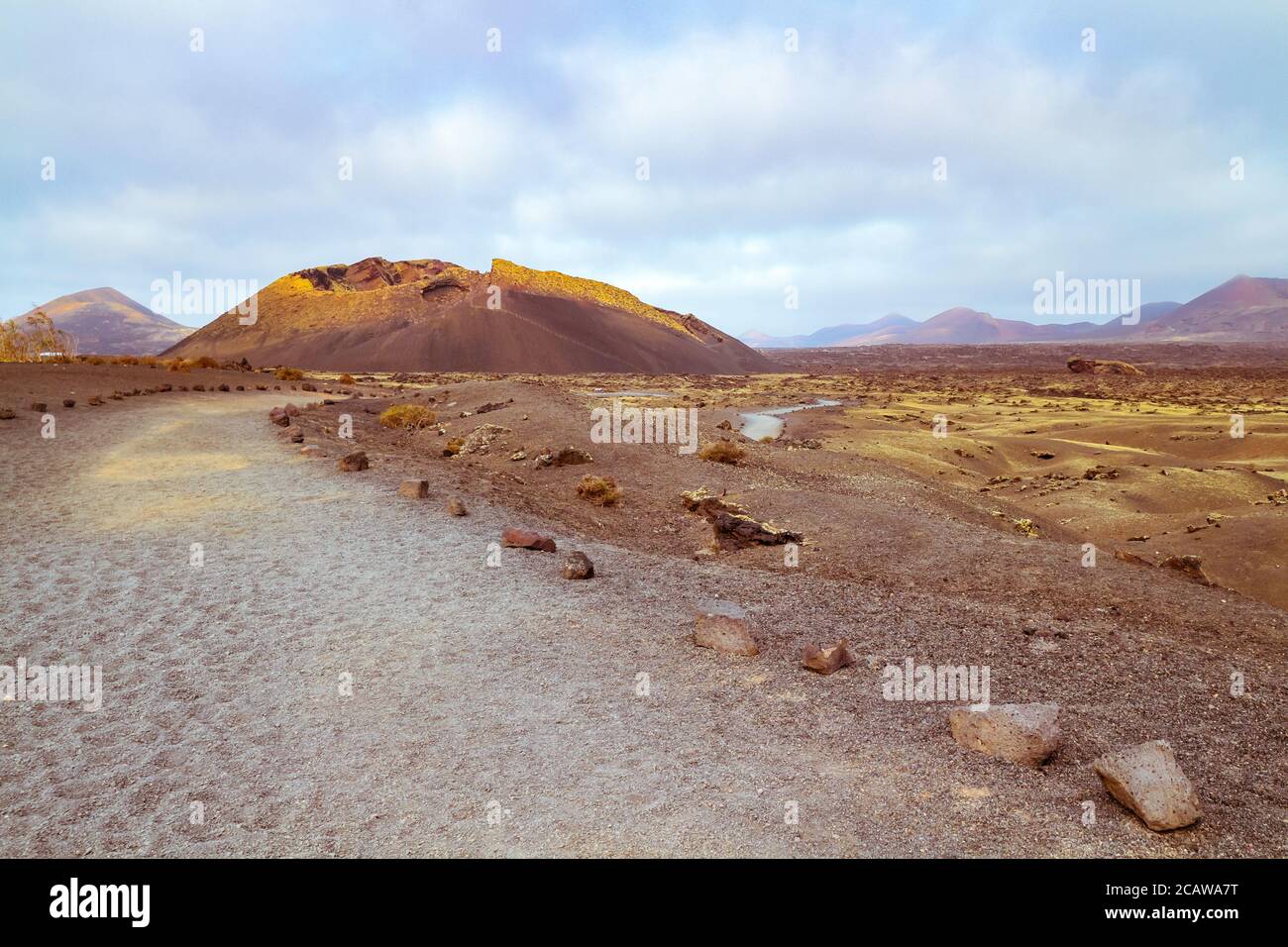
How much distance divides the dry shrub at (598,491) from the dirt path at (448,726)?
4.33 m

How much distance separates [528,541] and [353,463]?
21.3ft

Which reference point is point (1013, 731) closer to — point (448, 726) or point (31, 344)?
point (448, 726)

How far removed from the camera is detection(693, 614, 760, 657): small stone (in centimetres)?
689

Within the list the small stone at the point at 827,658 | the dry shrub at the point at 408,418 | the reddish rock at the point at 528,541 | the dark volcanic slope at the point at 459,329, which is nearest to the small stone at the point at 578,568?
the reddish rock at the point at 528,541

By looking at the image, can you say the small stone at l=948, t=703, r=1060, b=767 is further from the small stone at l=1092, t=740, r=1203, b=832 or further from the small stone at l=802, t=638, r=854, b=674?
the small stone at l=802, t=638, r=854, b=674

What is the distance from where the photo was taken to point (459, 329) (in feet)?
294

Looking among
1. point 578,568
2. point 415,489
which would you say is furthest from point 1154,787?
point 415,489

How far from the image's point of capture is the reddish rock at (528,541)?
387 inches

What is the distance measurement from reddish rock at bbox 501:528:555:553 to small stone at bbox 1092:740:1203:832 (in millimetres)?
6959

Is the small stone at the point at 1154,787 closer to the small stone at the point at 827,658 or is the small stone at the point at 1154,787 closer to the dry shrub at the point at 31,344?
the small stone at the point at 827,658
